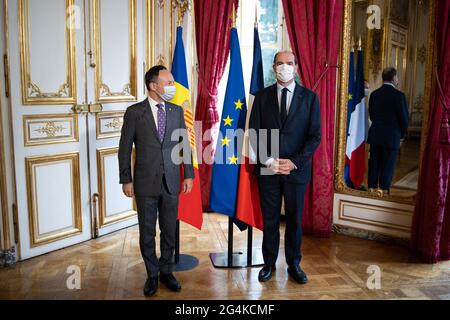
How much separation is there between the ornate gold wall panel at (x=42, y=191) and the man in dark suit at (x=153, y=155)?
3.33 ft

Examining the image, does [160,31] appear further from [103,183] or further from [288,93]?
[288,93]

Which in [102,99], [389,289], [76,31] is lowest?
[389,289]

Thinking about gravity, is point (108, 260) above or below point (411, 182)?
below

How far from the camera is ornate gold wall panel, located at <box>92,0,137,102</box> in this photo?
3.68m

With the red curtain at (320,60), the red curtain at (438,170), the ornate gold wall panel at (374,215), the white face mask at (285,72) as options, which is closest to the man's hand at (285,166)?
the white face mask at (285,72)

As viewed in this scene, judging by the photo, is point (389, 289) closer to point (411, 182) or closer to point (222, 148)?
point (411, 182)

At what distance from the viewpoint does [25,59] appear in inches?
→ 126

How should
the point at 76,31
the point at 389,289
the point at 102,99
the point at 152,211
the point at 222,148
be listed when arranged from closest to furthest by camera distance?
the point at 152,211 < the point at 389,289 < the point at 222,148 < the point at 76,31 < the point at 102,99

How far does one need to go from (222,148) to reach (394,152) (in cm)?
150

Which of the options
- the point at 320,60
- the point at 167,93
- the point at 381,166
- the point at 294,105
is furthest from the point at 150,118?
the point at 381,166

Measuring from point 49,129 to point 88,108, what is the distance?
38 centimetres

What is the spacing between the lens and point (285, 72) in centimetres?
285

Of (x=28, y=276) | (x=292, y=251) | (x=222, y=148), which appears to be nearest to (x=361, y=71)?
(x=222, y=148)

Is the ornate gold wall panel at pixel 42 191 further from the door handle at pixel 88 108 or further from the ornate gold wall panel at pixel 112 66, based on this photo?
the ornate gold wall panel at pixel 112 66
